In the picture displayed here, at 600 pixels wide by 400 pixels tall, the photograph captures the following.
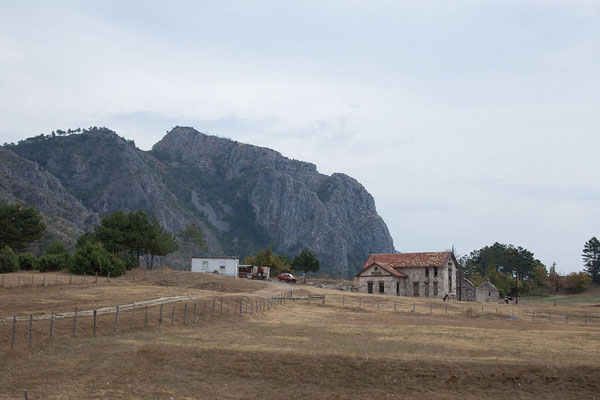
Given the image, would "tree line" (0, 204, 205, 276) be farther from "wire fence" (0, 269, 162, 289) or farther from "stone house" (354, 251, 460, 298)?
"stone house" (354, 251, 460, 298)

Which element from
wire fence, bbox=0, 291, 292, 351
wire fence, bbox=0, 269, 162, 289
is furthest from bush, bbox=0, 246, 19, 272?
wire fence, bbox=0, 291, 292, 351

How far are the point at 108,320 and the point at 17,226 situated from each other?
73216 mm

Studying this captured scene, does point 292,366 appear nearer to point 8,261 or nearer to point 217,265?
point 8,261

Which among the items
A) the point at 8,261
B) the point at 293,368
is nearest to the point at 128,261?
the point at 8,261

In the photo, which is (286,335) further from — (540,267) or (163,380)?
(540,267)

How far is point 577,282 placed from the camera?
141375 mm

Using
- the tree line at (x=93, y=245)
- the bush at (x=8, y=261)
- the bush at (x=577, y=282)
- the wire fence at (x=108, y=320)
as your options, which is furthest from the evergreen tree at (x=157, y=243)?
the bush at (x=577, y=282)

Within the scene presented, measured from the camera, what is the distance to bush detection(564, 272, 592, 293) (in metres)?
141

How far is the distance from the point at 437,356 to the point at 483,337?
10659mm

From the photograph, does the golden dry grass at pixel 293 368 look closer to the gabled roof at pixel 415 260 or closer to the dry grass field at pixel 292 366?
the dry grass field at pixel 292 366

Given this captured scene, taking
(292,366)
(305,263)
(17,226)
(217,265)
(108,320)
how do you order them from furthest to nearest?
1. (305,263)
2. (217,265)
3. (17,226)
4. (108,320)
5. (292,366)

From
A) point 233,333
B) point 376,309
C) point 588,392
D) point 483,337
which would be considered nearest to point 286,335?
point 233,333

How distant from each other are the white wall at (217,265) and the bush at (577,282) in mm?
90995

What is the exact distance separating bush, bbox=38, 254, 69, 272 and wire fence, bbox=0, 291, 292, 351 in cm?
4607
